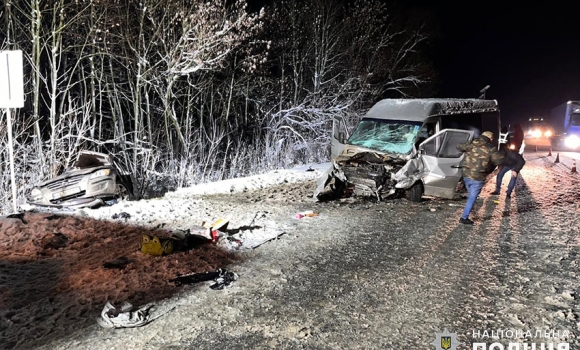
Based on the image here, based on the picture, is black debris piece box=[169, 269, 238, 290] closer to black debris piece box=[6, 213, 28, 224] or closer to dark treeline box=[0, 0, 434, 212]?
black debris piece box=[6, 213, 28, 224]

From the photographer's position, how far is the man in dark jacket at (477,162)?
7.43 metres

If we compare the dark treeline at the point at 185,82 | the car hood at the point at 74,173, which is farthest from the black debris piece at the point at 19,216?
the dark treeline at the point at 185,82

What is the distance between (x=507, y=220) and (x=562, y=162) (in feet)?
33.7

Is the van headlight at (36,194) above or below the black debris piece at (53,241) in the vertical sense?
above

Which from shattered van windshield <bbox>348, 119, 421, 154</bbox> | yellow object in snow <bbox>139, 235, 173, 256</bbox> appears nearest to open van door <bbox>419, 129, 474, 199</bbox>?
shattered van windshield <bbox>348, 119, 421, 154</bbox>

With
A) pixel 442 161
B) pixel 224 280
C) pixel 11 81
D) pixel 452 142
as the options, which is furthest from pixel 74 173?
pixel 452 142

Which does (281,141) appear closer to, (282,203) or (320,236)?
(282,203)

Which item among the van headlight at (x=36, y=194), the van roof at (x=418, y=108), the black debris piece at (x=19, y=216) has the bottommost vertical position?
the black debris piece at (x=19, y=216)

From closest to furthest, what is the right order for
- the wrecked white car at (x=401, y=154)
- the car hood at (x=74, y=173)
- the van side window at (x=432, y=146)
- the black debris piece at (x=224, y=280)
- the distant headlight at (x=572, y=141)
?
the black debris piece at (x=224, y=280) → the car hood at (x=74, y=173) → the wrecked white car at (x=401, y=154) → the van side window at (x=432, y=146) → the distant headlight at (x=572, y=141)

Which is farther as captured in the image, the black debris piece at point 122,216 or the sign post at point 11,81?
the black debris piece at point 122,216

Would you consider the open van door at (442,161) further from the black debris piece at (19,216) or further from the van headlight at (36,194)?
the van headlight at (36,194)

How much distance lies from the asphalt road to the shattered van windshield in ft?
7.18

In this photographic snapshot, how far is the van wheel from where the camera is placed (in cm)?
931

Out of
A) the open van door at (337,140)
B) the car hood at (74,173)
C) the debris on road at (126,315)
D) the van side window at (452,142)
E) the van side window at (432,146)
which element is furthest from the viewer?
the open van door at (337,140)
